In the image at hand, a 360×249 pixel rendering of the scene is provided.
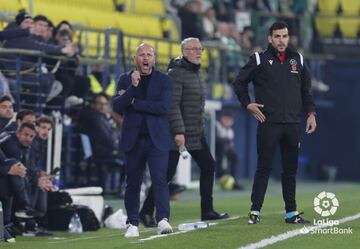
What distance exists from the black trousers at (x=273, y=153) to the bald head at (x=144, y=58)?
124 centimetres

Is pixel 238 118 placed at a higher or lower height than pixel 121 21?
lower

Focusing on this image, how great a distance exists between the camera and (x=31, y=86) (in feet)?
66.5

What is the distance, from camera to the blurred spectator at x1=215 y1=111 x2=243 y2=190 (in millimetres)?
27594

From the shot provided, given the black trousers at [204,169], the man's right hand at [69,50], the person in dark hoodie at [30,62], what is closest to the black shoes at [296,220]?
the black trousers at [204,169]

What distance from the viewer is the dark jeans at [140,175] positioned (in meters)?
14.3

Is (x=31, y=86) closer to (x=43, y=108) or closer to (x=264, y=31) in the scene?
(x=43, y=108)

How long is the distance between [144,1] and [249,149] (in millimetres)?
4214

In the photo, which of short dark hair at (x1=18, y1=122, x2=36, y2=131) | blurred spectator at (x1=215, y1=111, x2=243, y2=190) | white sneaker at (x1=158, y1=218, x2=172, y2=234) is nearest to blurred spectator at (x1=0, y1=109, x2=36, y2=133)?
short dark hair at (x1=18, y1=122, x2=36, y2=131)

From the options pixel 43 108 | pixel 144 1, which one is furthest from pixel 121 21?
pixel 43 108

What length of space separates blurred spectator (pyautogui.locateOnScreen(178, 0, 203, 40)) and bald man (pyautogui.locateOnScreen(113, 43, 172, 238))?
48.6ft

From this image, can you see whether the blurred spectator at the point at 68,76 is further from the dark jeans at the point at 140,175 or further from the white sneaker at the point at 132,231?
the white sneaker at the point at 132,231

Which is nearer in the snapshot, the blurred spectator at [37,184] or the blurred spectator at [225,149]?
the blurred spectator at [37,184]

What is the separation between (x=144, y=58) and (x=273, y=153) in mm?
1580

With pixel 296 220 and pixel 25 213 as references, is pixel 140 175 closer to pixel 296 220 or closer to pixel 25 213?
pixel 296 220
